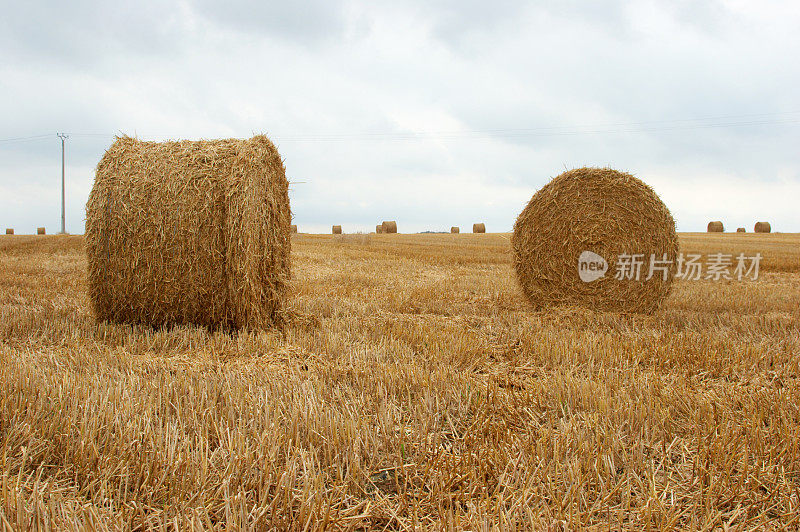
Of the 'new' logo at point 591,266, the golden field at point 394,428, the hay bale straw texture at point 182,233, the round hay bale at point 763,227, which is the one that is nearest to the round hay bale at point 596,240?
the 'new' logo at point 591,266

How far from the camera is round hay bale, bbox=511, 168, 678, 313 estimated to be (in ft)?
23.9

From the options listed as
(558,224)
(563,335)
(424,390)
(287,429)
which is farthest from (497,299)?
(287,429)

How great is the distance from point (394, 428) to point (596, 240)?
5.51m

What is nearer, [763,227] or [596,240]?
[596,240]

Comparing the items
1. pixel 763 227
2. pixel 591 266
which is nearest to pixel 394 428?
pixel 591 266

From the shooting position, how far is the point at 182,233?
488cm

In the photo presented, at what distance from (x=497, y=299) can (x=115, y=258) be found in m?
5.06

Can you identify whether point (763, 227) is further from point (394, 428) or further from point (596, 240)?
point (394, 428)

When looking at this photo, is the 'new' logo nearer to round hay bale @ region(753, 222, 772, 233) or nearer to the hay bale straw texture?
the hay bale straw texture

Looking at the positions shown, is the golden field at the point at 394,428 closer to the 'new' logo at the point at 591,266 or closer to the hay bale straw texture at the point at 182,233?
the hay bale straw texture at the point at 182,233

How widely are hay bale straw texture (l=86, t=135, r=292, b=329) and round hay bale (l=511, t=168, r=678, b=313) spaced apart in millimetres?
4043

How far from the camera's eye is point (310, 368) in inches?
145

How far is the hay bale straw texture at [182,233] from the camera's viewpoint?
192 inches

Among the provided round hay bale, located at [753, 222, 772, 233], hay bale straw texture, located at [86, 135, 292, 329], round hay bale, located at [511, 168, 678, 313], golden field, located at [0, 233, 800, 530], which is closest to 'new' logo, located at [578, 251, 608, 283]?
round hay bale, located at [511, 168, 678, 313]
